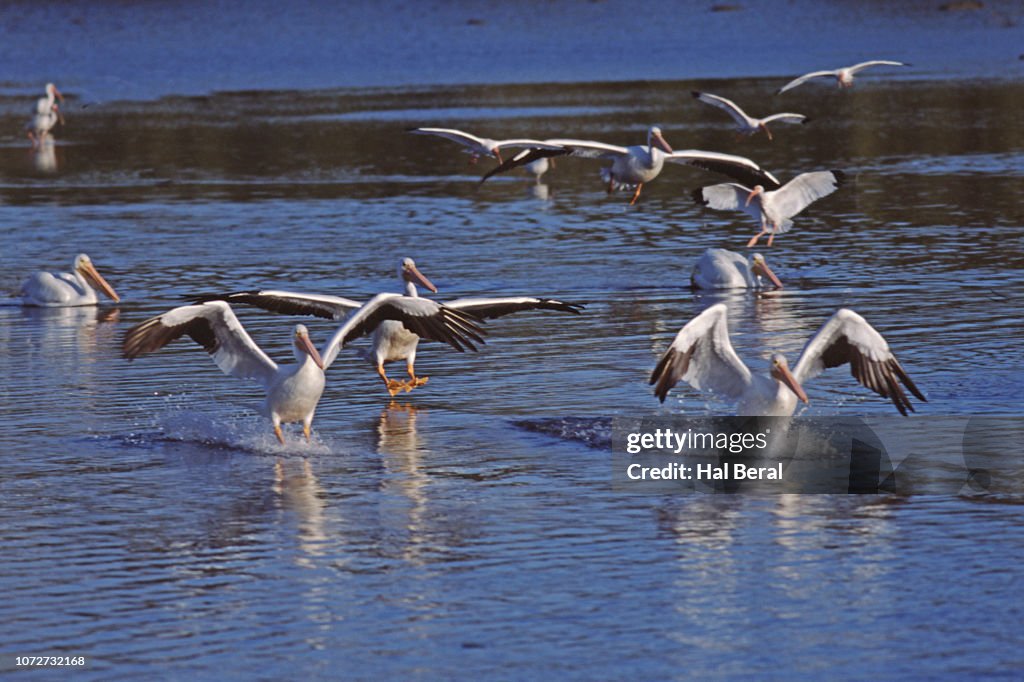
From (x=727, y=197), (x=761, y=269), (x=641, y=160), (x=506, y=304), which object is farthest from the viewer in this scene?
(x=727, y=197)

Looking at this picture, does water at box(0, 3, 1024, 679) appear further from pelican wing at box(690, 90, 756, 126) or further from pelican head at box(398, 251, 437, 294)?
pelican wing at box(690, 90, 756, 126)

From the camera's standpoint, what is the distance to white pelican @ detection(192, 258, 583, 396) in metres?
11.7

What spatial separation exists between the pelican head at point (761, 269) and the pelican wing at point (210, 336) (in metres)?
6.06

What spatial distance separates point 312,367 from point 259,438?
66 cm

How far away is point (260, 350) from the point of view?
11.2 m

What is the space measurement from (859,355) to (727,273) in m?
5.84

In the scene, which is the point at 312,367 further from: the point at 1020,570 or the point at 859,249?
→ the point at 859,249

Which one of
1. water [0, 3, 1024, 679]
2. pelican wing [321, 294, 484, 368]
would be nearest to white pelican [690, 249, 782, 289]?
water [0, 3, 1024, 679]

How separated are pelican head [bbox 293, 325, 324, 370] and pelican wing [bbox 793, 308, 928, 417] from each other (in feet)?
9.01

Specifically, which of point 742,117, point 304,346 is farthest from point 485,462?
point 742,117

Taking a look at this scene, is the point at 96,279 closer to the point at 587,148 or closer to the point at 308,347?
the point at 587,148

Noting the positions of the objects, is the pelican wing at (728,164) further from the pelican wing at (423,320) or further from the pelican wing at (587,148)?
the pelican wing at (423,320)

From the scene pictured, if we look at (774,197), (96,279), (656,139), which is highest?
(656,139)

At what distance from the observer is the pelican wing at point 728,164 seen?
1582 centimetres
